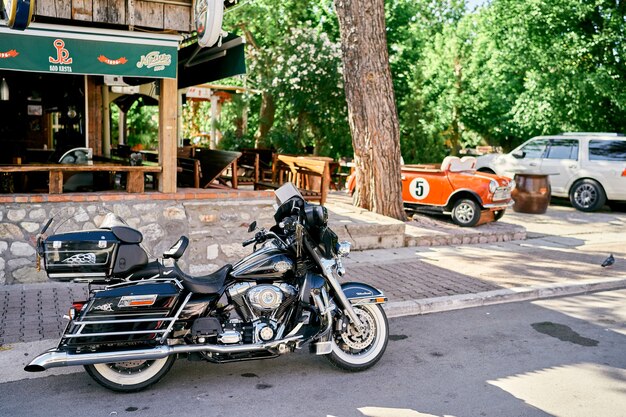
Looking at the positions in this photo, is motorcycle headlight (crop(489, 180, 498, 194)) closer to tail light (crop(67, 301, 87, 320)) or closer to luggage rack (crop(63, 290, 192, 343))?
luggage rack (crop(63, 290, 192, 343))

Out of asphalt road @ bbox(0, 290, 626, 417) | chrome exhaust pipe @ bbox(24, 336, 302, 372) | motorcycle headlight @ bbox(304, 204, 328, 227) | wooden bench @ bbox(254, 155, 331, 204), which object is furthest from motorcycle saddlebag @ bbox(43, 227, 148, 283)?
wooden bench @ bbox(254, 155, 331, 204)

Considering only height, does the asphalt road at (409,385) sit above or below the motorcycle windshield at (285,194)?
below

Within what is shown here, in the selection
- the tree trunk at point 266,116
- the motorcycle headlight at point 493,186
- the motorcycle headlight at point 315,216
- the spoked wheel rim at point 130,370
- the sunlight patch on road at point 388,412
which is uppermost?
the tree trunk at point 266,116

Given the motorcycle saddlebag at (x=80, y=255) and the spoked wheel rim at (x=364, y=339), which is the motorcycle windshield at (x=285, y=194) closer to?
the spoked wheel rim at (x=364, y=339)

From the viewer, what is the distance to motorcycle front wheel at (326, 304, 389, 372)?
17.0ft

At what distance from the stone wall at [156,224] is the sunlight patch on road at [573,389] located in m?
4.62

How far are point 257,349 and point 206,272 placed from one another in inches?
147

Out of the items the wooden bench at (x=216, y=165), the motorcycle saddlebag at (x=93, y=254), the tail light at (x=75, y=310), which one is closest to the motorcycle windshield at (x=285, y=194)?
the motorcycle saddlebag at (x=93, y=254)

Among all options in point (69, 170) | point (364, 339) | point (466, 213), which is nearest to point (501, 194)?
point (466, 213)

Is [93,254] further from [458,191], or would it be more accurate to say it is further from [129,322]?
[458,191]

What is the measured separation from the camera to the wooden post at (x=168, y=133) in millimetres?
8414

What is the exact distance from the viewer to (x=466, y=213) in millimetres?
12094

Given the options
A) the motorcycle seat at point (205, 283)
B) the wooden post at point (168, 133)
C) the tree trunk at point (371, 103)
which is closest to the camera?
the motorcycle seat at point (205, 283)

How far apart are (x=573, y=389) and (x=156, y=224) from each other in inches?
216
